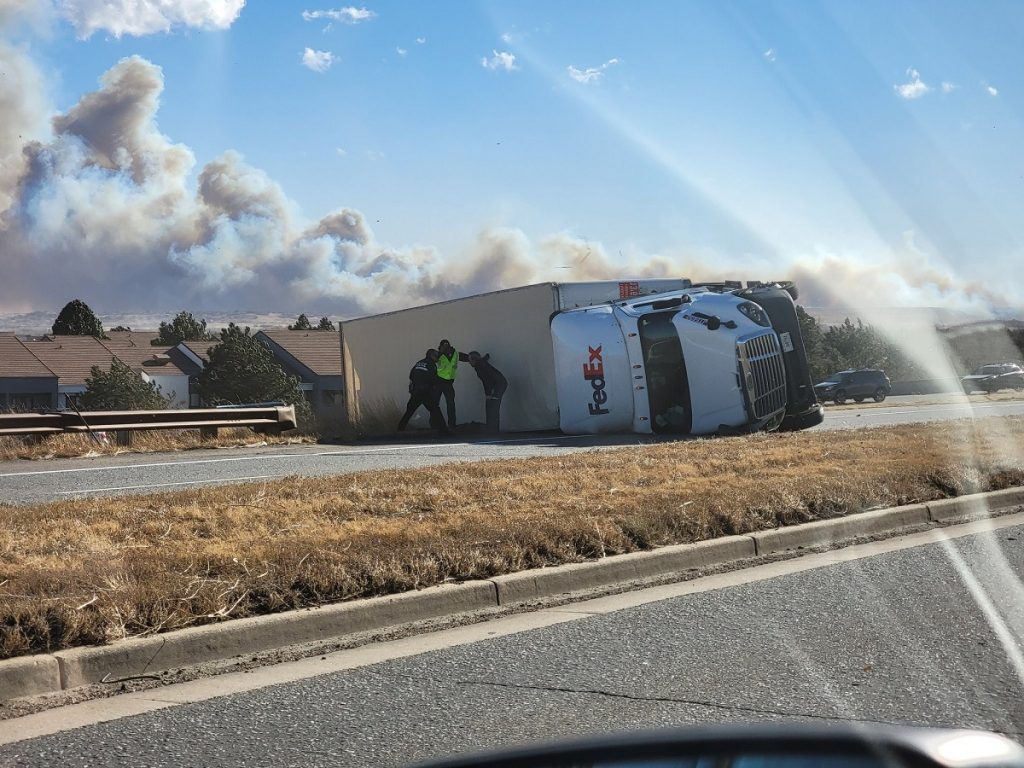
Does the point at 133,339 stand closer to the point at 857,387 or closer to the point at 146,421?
the point at 857,387

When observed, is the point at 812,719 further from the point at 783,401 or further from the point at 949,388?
the point at 949,388

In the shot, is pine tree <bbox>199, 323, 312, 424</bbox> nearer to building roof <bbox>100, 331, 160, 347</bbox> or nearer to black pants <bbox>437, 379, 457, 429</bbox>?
building roof <bbox>100, 331, 160, 347</bbox>

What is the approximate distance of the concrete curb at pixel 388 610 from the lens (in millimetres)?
5043

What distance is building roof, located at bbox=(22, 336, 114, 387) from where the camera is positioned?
64.9 meters

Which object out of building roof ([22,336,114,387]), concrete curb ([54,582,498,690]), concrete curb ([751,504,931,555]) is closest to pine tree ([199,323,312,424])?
building roof ([22,336,114,387])

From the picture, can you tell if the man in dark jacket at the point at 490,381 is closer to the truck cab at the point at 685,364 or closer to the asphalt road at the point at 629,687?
the truck cab at the point at 685,364

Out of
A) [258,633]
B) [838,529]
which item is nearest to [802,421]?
[838,529]

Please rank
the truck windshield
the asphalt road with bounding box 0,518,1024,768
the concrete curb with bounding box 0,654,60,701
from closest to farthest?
the asphalt road with bounding box 0,518,1024,768
the concrete curb with bounding box 0,654,60,701
the truck windshield

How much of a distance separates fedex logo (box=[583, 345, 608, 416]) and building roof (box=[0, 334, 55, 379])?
50.1 meters

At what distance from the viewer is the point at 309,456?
52.9 feet

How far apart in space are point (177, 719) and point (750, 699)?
2367mm

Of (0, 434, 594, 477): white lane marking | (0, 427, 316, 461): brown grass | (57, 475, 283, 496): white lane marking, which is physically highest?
(0, 427, 316, 461): brown grass

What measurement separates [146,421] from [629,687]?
15.2m

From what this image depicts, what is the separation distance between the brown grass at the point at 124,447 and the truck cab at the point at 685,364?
16.4 feet
